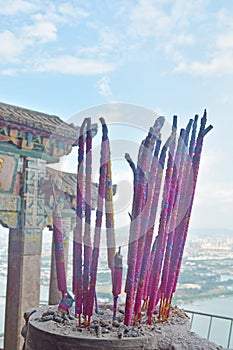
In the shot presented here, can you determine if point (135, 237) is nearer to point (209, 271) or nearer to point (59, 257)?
point (59, 257)

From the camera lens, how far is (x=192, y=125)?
110 centimetres

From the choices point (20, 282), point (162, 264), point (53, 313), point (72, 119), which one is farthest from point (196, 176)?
point (20, 282)

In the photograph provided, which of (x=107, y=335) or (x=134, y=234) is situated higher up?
(x=134, y=234)

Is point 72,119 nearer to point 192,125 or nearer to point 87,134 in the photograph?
point 87,134

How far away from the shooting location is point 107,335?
927 millimetres

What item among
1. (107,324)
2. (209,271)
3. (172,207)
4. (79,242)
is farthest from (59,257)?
(209,271)

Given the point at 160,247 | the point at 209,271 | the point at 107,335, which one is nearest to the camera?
the point at 107,335

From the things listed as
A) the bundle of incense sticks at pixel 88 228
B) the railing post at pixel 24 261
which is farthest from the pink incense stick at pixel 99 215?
the railing post at pixel 24 261

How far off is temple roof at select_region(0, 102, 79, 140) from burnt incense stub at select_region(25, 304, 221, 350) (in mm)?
1936

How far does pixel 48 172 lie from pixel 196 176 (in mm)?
2258

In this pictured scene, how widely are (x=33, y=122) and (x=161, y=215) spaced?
2.14 meters

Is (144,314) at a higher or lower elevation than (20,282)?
higher

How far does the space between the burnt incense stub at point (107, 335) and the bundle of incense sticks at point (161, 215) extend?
0.05 m

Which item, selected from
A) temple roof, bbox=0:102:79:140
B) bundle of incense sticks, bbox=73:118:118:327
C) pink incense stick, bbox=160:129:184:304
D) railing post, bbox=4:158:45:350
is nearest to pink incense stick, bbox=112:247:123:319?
bundle of incense sticks, bbox=73:118:118:327
